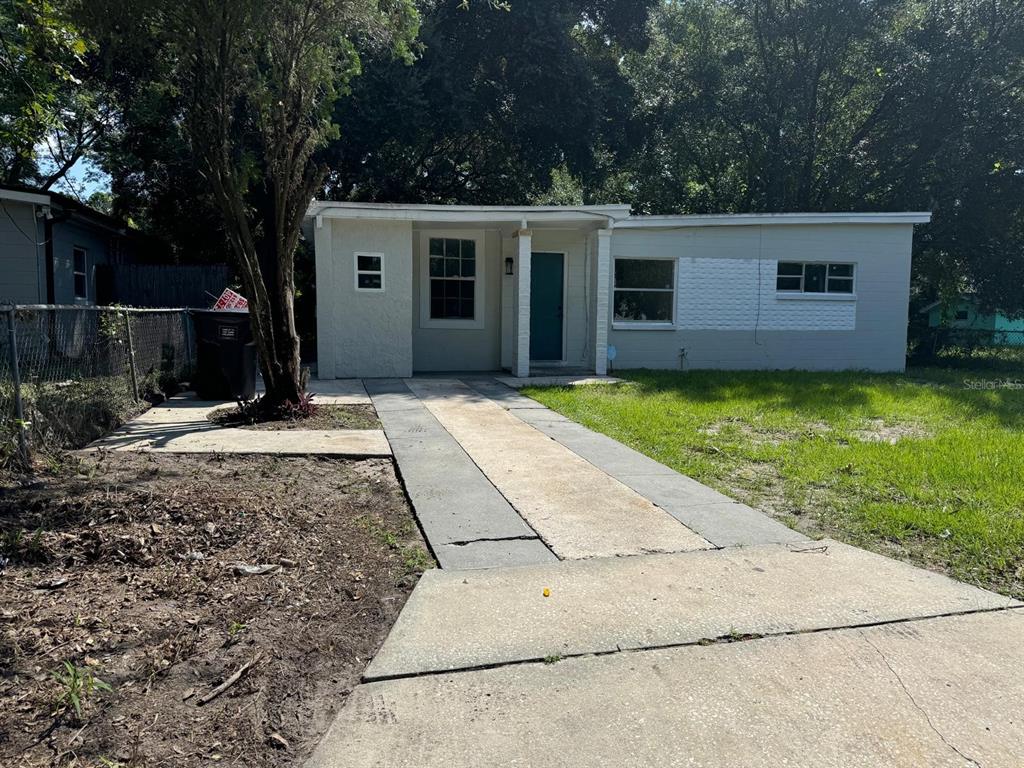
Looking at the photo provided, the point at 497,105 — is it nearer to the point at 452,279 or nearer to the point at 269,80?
the point at 452,279

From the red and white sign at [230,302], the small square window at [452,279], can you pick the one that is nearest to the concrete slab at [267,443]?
the red and white sign at [230,302]

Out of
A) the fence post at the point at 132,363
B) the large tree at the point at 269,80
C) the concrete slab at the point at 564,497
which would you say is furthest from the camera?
the fence post at the point at 132,363

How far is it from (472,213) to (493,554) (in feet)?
31.7

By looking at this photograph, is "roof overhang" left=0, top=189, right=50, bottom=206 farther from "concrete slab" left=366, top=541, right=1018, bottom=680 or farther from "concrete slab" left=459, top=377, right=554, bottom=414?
"concrete slab" left=366, top=541, right=1018, bottom=680

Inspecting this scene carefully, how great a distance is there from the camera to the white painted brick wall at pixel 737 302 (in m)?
15.4

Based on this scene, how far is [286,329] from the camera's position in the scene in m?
8.95

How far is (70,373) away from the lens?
7348mm

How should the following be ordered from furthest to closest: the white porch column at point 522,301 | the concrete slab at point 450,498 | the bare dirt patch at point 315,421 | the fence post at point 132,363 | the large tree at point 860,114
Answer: the large tree at point 860,114
the white porch column at point 522,301
the fence post at point 132,363
the bare dirt patch at point 315,421
the concrete slab at point 450,498

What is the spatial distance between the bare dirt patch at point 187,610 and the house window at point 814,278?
1262 centimetres

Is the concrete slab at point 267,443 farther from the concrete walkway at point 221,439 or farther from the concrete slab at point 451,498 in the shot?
the concrete slab at point 451,498

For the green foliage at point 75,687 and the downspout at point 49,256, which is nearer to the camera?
the green foliage at point 75,687

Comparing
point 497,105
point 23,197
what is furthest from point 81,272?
point 497,105

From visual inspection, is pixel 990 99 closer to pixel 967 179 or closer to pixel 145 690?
pixel 967 179

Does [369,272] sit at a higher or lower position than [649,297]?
higher
